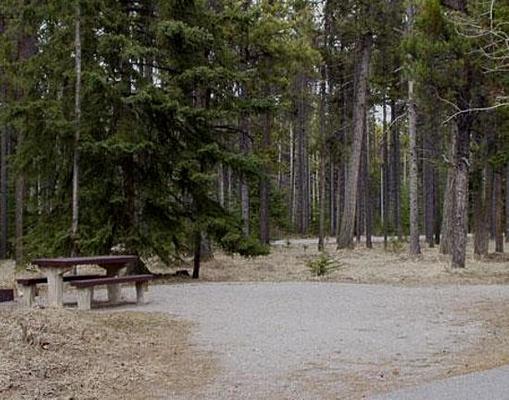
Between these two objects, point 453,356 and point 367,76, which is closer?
point 453,356

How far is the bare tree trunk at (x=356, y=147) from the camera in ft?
86.8

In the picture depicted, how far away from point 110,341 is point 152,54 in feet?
28.2

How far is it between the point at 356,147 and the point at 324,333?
60.6 ft

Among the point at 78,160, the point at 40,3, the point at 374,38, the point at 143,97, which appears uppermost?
the point at 374,38

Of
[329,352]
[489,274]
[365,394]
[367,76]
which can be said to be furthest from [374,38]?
[365,394]

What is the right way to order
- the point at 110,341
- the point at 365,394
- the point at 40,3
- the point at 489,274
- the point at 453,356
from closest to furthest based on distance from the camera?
the point at 365,394 < the point at 453,356 < the point at 110,341 < the point at 40,3 < the point at 489,274

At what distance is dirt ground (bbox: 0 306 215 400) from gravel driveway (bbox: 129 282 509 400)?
1.22 feet

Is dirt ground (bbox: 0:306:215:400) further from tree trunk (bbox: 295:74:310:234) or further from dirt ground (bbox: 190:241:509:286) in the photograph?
tree trunk (bbox: 295:74:310:234)

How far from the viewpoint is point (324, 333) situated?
8.60 m

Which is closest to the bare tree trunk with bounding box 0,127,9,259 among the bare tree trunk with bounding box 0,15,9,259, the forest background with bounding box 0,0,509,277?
the bare tree trunk with bounding box 0,15,9,259

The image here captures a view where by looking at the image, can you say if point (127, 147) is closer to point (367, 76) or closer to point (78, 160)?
point (78, 160)

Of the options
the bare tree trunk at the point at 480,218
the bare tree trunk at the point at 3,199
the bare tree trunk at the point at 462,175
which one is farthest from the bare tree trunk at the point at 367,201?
the bare tree trunk at the point at 3,199

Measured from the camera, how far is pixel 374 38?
2725cm

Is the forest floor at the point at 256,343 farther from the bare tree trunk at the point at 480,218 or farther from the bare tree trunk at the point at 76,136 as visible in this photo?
the bare tree trunk at the point at 480,218
